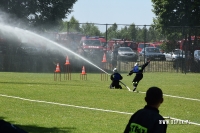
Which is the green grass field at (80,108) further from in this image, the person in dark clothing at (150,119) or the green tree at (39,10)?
the green tree at (39,10)

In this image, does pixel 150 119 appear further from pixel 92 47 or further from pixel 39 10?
pixel 39 10

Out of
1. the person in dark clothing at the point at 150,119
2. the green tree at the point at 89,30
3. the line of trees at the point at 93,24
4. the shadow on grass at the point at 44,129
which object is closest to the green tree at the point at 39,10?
the line of trees at the point at 93,24

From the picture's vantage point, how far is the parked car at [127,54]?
1957 inches

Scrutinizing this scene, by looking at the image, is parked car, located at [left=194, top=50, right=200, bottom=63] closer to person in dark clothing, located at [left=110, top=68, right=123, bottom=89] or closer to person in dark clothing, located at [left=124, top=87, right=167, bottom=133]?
person in dark clothing, located at [left=110, top=68, right=123, bottom=89]

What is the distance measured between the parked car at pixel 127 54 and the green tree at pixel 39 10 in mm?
6555

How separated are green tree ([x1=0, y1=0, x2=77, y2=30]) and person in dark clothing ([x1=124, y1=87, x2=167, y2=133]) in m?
40.8

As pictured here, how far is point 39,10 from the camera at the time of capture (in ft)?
158

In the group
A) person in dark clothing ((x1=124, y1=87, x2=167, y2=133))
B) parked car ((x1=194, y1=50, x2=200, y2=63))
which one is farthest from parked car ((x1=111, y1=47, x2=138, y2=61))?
person in dark clothing ((x1=124, y1=87, x2=167, y2=133))

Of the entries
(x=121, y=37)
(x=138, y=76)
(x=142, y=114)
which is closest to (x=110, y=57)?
(x=121, y=37)

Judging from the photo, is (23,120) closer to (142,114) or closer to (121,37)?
(142,114)

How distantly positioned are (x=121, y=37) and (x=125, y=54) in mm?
6632

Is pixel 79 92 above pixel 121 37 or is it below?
below

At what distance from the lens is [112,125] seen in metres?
13.1

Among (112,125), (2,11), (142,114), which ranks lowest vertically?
(112,125)
